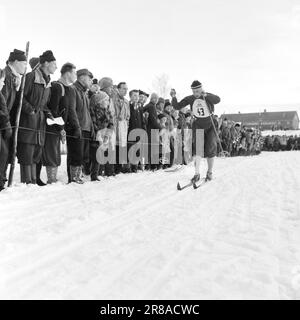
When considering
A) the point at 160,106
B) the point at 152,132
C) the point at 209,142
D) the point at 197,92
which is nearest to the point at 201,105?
the point at 197,92

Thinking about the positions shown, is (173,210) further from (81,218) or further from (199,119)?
(199,119)

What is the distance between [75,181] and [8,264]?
4772mm

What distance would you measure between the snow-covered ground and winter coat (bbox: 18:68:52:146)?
1093 millimetres

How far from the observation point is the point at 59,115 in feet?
24.9

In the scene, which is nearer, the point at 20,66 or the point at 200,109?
the point at 20,66

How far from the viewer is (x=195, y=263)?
3020 millimetres

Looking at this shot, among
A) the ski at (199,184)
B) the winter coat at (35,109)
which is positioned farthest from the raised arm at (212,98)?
the winter coat at (35,109)

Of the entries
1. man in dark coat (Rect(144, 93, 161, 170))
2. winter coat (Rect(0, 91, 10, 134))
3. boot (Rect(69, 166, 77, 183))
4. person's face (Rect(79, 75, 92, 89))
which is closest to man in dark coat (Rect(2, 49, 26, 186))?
winter coat (Rect(0, 91, 10, 134))

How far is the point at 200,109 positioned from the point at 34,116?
331cm

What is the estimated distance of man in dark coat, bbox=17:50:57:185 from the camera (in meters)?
6.89

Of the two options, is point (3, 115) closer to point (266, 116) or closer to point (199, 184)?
point (199, 184)

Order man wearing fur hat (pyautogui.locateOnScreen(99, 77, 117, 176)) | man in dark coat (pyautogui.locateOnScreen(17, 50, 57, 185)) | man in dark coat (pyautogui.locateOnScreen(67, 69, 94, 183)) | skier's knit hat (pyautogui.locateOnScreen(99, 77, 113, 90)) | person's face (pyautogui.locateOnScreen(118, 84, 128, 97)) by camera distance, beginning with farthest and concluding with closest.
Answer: person's face (pyautogui.locateOnScreen(118, 84, 128, 97)) < skier's knit hat (pyautogui.locateOnScreen(99, 77, 113, 90)) < man wearing fur hat (pyautogui.locateOnScreen(99, 77, 117, 176)) < man in dark coat (pyautogui.locateOnScreen(67, 69, 94, 183)) < man in dark coat (pyautogui.locateOnScreen(17, 50, 57, 185))

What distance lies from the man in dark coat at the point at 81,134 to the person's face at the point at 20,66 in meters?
1.34

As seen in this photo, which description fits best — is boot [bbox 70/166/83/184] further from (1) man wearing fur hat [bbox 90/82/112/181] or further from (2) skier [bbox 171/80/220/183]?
(2) skier [bbox 171/80/220/183]
